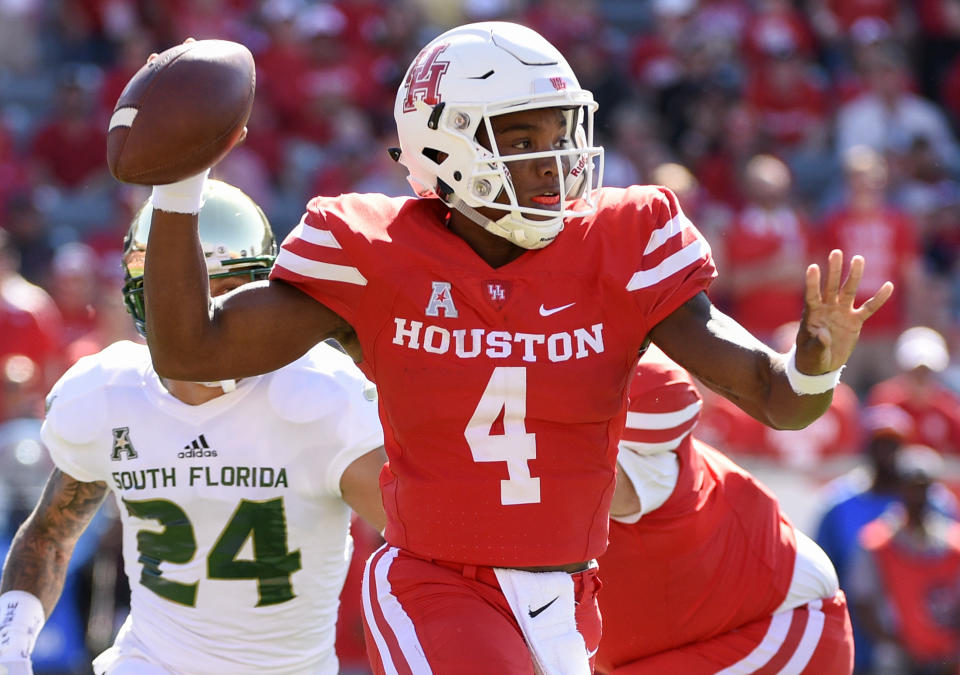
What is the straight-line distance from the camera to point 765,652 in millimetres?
3836

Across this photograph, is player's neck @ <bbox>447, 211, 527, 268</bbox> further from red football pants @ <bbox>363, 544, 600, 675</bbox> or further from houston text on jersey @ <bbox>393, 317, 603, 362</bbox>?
red football pants @ <bbox>363, 544, 600, 675</bbox>

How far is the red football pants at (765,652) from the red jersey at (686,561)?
27 millimetres

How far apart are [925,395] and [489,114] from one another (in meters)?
5.82

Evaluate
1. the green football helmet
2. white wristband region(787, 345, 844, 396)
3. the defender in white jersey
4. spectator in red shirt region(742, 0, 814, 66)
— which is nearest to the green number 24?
the defender in white jersey

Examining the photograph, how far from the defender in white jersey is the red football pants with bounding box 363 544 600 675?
452mm

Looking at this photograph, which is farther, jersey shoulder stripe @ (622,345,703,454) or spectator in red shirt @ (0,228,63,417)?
spectator in red shirt @ (0,228,63,417)

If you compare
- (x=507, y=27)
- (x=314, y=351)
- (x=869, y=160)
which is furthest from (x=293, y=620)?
(x=869, y=160)

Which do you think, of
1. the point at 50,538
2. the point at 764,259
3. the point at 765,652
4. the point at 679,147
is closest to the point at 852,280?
the point at 765,652

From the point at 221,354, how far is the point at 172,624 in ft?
3.04

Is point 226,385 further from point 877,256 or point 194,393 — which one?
point 877,256

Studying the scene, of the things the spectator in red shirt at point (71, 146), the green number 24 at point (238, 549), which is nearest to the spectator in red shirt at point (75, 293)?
the spectator in red shirt at point (71, 146)

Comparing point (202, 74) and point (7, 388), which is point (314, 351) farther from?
point (7, 388)

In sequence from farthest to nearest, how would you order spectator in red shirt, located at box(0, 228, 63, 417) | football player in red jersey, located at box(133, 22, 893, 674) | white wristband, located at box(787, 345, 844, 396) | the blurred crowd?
spectator in red shirt, located at box(0, 228, 63, 417)
the blurred crowd
football player in red jersey, located at box(133, 22, 893, 674)
white wristband, located at box(787, 345, 844, 396)

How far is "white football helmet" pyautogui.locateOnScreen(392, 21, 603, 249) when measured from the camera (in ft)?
9.86
